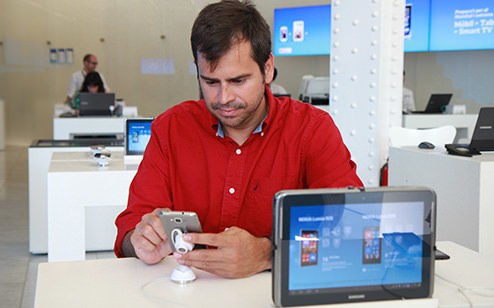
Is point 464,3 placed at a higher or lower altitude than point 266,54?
higher

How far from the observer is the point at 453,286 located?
5.90 feet

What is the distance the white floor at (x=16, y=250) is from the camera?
14.6ft

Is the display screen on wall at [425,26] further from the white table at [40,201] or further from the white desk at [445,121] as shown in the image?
the white table at [40,201]

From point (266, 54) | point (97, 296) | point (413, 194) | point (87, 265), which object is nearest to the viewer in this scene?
point (413, 194)

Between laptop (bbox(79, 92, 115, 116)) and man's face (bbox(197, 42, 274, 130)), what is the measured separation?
22.3ft

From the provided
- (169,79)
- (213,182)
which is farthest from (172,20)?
(213,182)

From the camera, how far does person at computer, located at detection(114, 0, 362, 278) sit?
6.72 feet

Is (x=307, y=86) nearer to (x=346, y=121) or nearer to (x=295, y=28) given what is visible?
(x=295, y=28)

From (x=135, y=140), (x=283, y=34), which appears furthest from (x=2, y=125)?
(x=135, y=140)

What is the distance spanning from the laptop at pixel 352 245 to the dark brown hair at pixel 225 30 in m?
0.70

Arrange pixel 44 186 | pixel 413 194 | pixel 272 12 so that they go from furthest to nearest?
pixel 272 12, pixel 44 186, pixel 413 194

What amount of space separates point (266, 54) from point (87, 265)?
79 cm

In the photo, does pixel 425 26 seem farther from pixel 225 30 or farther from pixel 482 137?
pixel 225 30

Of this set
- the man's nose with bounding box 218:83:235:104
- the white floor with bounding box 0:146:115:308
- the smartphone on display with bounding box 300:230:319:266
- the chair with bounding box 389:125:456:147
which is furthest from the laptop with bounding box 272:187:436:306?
the chair with bounding box 389:125:456:147
